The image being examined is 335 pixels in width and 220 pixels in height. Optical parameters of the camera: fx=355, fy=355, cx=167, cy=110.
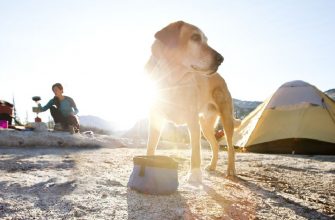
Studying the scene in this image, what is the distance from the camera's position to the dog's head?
16.3 ft

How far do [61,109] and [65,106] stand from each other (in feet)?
0.56

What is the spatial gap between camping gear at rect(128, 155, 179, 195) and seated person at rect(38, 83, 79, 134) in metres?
7.91

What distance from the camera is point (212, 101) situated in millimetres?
6219

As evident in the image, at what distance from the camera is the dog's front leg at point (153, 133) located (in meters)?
5.23

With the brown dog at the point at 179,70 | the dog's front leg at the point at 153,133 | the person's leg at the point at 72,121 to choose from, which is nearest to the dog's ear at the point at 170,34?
the brown dog at the point at 179,70

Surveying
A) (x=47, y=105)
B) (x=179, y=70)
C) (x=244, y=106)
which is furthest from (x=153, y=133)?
(x=244, y=106)

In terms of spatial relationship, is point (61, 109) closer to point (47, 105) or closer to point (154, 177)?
point (47, 105)

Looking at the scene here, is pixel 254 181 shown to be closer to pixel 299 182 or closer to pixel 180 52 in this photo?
pixel 299 182

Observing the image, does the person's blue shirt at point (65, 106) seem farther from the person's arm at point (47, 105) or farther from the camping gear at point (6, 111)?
the camping gear at point (6, 111)

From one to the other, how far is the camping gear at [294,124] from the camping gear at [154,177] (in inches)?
336

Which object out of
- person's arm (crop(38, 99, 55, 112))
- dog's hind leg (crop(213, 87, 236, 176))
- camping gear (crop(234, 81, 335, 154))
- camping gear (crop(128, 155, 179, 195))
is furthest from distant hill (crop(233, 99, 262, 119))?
camping gear (crop(128, 155, 179, 195))

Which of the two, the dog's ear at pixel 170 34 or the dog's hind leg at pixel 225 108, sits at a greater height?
the dog's ear at pixel 170 34

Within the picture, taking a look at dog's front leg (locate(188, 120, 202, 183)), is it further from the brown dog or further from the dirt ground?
the dirt ground

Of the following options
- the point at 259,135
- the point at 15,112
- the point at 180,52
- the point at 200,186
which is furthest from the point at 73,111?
the point at 200,186
